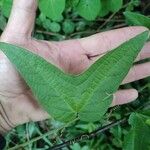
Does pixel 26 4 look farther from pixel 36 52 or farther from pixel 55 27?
pixel 55 27

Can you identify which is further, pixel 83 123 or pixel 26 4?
pixel 83 123

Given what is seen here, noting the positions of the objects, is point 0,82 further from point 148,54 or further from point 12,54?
point 148,54

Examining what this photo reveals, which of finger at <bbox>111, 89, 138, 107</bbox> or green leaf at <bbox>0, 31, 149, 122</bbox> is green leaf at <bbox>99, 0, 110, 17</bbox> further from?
green leaf at <bbox>0, 31, 149, 122</bbox>

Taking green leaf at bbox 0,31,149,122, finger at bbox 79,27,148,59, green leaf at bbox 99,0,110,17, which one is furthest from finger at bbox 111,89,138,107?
green leaf at bbox 0,31,149,122

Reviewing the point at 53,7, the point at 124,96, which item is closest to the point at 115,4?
the point at 53,7

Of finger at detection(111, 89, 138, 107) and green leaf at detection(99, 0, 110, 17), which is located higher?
green leaf at detection(99, 0, 110, 17)

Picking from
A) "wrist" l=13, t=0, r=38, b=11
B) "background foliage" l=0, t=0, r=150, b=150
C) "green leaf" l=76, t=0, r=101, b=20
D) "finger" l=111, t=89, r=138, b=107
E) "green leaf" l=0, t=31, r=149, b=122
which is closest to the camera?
"green leaf" l=0, t=31, r=149, b=122

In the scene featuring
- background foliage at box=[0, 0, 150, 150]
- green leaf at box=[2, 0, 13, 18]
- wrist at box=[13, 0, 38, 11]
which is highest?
Answer: wrist at box=[13, 0, 38, 11]

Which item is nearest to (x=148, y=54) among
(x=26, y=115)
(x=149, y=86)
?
(x=149, y=86)
